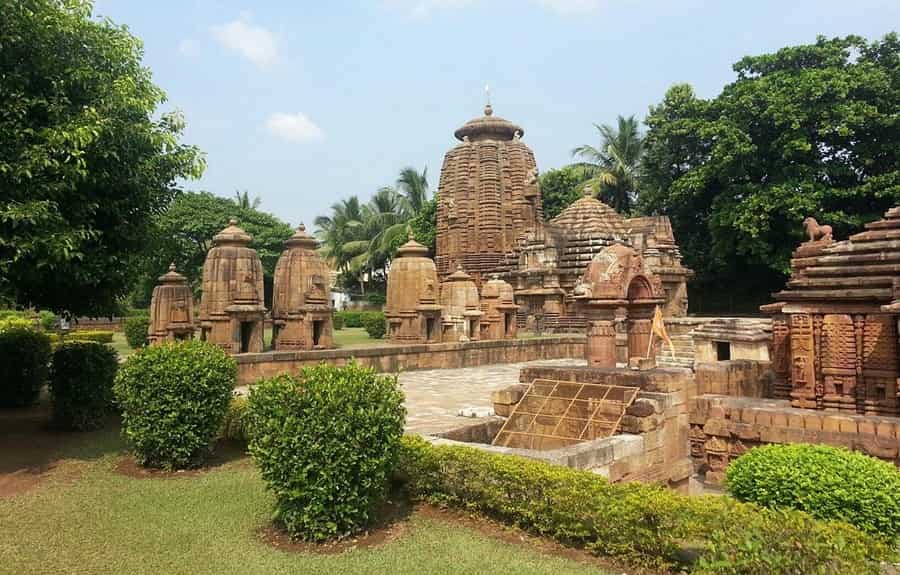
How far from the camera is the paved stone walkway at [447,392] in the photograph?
947cm

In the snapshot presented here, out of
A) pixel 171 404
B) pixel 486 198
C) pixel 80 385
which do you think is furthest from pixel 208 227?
pixel 171 404

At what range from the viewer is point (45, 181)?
271 inches

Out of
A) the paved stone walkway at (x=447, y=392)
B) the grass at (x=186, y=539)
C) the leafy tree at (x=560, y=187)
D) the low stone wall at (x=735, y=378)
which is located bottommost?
the grass at (x=186, y=539)

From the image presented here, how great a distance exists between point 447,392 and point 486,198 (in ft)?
71.3

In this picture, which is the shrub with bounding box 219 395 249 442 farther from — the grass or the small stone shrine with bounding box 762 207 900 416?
the small stone shrine with bounding box 762 207 900 416

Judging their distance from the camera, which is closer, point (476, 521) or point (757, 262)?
point (476, 521)

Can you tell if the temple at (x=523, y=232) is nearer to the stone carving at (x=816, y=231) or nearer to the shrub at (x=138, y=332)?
the shrub at (x=138, y=332)

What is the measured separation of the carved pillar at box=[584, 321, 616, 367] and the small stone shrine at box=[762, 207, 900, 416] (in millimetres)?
2286

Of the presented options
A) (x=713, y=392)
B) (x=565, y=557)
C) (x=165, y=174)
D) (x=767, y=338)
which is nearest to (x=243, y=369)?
(x=165, y=174)

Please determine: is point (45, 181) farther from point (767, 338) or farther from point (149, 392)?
point (767, 338)

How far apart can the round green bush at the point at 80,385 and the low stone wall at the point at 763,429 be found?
814 cm

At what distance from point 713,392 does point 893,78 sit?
83.8ft

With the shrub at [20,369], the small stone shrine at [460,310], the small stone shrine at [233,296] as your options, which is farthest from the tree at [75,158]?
the small stone shrine at [460,310]

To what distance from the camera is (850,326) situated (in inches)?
303
